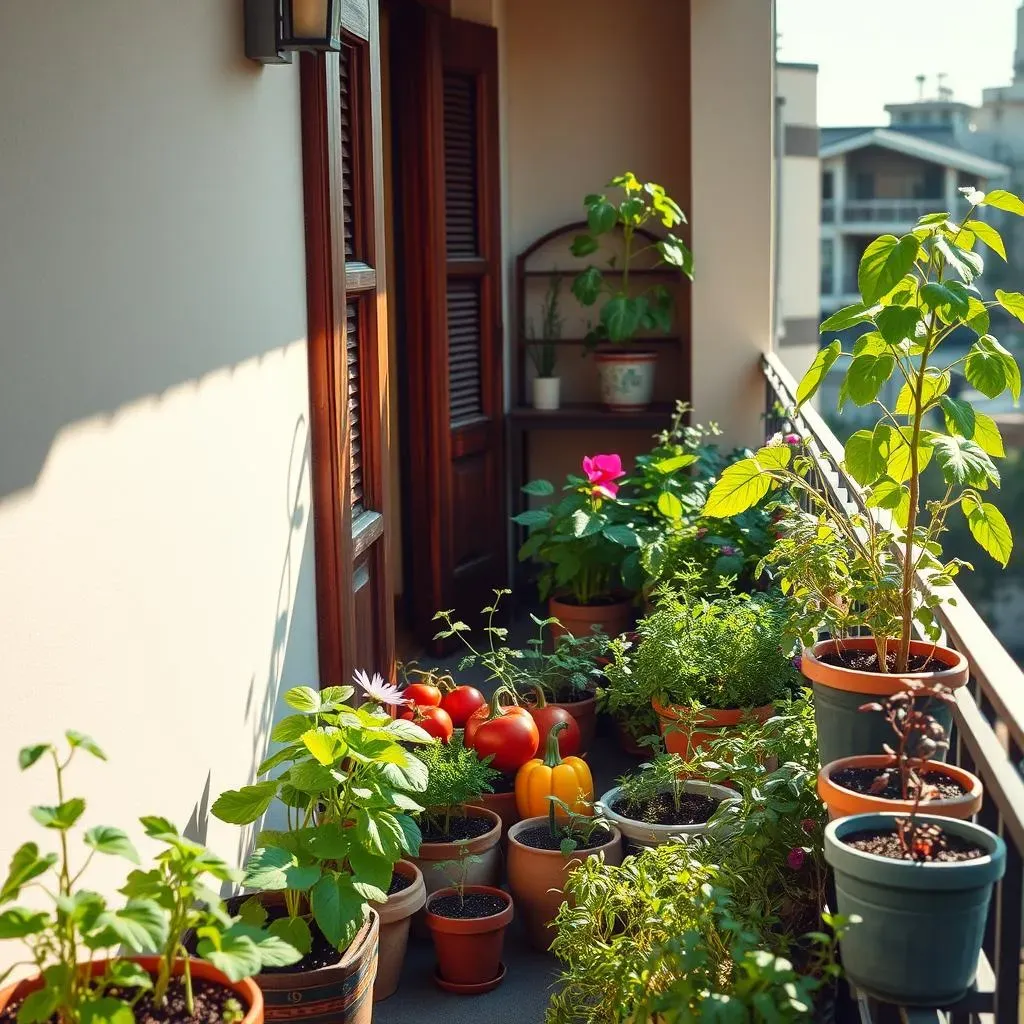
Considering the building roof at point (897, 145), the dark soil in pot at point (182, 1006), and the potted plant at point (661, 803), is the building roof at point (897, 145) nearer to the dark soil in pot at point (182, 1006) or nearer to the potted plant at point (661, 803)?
the potted plant at point (661, 803)

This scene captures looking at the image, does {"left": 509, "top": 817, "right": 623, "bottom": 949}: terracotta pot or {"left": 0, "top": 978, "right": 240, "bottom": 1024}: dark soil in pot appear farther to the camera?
{"left": 509, "top": 817, "right": 623, "bottom": 949}: terracotta pot

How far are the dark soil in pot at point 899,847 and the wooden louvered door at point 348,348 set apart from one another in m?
1.64

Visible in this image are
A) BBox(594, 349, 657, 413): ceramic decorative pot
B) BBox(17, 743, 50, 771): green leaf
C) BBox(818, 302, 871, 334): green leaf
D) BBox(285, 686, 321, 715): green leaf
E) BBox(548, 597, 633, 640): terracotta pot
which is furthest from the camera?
BBox(594, 349, 657, 413): ceramic decorative pot

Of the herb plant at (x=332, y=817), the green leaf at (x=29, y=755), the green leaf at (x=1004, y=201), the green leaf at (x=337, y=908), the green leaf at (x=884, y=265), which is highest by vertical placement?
the green leaf at (x=1004, y=201)

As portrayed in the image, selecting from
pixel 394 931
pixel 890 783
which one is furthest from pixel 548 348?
pixel 890 783

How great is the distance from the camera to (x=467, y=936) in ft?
8.98

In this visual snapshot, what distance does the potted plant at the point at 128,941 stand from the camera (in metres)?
1.34

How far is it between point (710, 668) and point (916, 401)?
1443mm

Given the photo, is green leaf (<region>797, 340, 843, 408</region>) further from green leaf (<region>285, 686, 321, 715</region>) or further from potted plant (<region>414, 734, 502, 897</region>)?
potted plant (<region>414, 734, 502, 897</region>)

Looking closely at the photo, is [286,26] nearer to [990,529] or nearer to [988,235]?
[988,235]

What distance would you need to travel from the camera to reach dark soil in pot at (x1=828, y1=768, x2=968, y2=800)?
1.78 m

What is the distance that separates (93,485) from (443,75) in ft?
12.0

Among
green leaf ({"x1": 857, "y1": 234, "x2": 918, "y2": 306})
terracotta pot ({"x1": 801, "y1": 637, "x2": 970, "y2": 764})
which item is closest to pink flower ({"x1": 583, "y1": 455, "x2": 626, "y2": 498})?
terracotta pot ({"x1": 801, "y1": 637, "x2": 970, "y2": 764})

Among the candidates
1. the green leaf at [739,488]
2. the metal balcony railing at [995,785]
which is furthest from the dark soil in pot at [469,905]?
the green leaf at [739,488]
